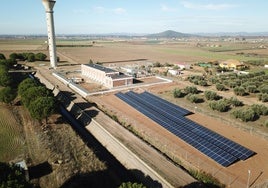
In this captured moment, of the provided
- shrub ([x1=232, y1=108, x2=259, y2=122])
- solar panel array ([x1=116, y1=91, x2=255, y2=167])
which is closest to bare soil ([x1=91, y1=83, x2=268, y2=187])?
solar panel array ([x1=116, y1=91, x2=255, y2=167])

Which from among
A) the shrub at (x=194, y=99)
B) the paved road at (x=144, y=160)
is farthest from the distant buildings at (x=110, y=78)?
the paved road at (x=144, y=160)

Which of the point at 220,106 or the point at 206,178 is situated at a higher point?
the point at 220,106

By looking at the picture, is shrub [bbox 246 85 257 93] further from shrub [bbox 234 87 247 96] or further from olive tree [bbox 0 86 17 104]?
olive tree [bbox 0 86 17 104]

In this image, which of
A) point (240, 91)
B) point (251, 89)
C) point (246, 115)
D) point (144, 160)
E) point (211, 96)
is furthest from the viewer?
point (251, 89)

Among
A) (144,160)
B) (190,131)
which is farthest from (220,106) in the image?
(144,160)

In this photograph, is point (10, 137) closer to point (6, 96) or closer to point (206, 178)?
point (6, 96)

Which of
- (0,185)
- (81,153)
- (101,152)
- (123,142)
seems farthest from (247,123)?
(0,185)

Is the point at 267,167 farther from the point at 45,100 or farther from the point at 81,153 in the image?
the point at 45,100

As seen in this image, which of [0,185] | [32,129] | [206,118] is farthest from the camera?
[206,118]
